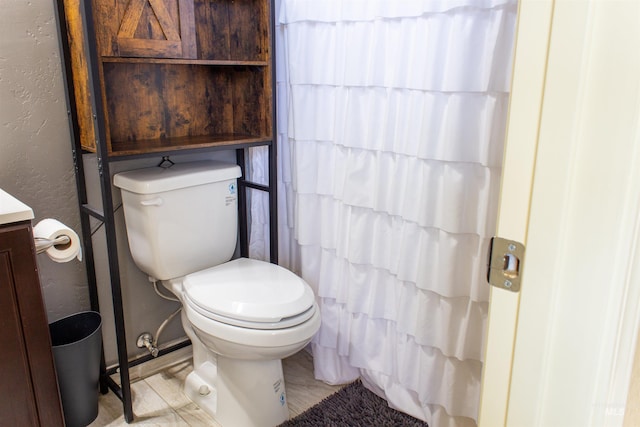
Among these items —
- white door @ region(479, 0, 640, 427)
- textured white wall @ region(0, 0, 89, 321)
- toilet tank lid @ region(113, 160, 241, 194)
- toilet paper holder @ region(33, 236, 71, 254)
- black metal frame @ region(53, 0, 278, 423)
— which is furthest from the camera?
toilet tank lid @ region(113, 160, 241, 194)

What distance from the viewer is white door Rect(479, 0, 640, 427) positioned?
1.60 ft

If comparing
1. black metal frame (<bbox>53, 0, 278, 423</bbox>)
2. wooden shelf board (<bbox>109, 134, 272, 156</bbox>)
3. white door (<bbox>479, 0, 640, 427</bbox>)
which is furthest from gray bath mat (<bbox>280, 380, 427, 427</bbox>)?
white door (<bbox>479, 0, 640, 427</bbox>)

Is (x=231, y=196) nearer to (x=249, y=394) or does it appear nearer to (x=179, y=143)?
(x=179, y=143)

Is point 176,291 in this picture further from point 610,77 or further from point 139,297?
point 610,77

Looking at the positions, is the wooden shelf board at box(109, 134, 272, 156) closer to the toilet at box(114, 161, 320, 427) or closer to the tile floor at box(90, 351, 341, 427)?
the toilet at box(114, 161, 320, 427)

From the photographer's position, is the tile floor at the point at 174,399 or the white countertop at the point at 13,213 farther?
the tile floor at the point at 174,399

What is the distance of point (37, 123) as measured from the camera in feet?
5.54

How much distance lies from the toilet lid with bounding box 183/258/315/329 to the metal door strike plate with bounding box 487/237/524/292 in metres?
1.03

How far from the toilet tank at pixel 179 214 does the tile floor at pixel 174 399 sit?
48cm

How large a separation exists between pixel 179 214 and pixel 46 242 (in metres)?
0.49

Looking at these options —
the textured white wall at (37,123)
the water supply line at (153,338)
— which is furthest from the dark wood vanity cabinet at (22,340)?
the water supply line at (153,338)

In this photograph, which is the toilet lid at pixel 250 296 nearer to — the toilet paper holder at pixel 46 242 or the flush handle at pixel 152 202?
the flush handle at pixel 152 202

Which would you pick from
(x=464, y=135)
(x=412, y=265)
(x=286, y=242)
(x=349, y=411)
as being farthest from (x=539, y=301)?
(x=286, y=242)

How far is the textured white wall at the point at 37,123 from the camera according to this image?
161 centimetres
